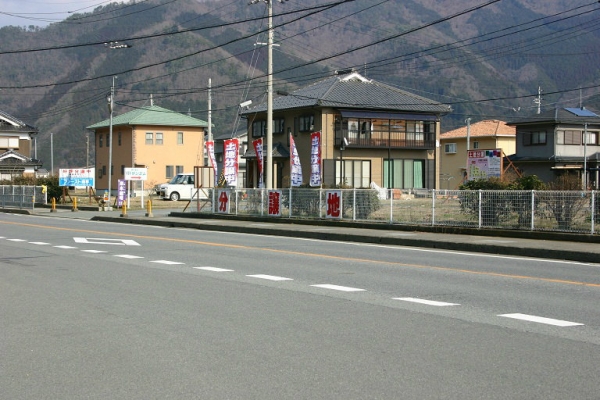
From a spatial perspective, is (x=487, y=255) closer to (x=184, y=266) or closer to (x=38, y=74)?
(x=184, y=266)

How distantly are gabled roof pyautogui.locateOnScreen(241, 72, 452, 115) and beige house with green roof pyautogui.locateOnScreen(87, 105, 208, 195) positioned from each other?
1178 cm

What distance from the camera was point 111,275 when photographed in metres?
13.2

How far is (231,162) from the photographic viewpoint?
112ft

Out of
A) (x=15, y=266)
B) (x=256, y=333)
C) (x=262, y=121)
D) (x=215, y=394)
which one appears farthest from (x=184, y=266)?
(x=262, y=121)

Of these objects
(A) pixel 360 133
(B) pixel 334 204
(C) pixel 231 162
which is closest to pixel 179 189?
(A) pixel 360 133

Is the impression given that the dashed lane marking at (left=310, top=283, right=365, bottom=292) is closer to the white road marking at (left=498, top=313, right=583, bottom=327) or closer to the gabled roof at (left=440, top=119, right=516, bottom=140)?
the white road marking at (left=498, top=313, right=583, bottom=327)

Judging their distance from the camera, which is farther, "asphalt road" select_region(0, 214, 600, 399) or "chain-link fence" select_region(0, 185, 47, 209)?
"chain-link fence" select_region(0, 185, 47, 209)

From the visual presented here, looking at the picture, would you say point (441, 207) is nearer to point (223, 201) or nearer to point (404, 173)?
point (223, 201)

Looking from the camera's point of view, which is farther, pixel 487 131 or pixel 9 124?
pixel 9 124

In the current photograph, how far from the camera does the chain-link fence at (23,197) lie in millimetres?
47531

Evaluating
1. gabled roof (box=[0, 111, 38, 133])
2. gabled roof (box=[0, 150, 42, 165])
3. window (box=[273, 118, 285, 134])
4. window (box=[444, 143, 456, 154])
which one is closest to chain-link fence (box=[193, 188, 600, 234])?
window (box=[273, 118, 285, 134])

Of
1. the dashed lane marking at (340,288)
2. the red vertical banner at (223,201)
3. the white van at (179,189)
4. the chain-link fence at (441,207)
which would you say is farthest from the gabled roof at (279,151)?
the dashed lane marking at (340,288)

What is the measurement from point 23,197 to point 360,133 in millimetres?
23424

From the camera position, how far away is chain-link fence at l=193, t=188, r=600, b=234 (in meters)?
19.2
